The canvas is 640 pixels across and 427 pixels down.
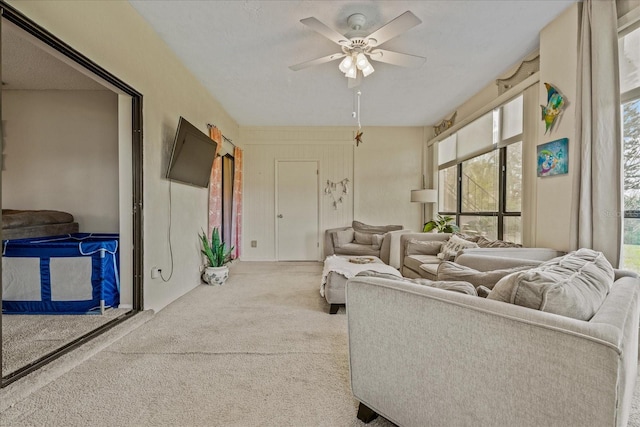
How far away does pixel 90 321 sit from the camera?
2.28 metres

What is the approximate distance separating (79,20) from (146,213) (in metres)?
1.39

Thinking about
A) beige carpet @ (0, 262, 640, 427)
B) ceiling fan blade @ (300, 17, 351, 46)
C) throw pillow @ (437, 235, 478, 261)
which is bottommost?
beige carpet @ (0, 262, 640, 427)

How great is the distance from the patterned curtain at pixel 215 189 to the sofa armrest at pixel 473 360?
3.26 metres

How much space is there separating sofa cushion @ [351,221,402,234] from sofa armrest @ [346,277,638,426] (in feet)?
12.5

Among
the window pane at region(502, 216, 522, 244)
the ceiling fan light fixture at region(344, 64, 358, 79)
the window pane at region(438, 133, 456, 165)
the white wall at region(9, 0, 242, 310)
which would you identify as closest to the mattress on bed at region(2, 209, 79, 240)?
the white wall at region(9, 0, 242, 310)

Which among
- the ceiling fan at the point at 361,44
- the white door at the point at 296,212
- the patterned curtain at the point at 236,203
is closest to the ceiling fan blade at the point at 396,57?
the ceiling fan at the point at 361,44

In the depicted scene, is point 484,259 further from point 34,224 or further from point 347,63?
point 34,224

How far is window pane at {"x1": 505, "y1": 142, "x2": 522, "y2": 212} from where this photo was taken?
306cm

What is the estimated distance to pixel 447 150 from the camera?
4.91m

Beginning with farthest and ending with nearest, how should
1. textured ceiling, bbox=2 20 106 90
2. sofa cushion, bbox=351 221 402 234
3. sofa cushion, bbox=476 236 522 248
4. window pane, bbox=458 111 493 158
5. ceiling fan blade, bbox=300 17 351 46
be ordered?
sofa cushion, bbox=351 221 402 234 < window pane, bbox=458 111 493 158 < sofa cushion, bbox=476 236 522 248 < textured ceiling, bbox=2 20 106 90 < ceiling fan blade, bbox=300 17 351 46

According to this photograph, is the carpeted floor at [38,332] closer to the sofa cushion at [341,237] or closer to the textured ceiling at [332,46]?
the textured ceiling at [332,46]

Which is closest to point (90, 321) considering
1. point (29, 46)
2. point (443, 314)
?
point (29, 46)

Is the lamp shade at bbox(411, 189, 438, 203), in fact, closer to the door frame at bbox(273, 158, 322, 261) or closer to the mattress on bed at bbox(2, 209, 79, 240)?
the door frame at bbox(273, 158, 322, 261)

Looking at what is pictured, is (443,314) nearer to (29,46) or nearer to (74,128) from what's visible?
(29,46)
